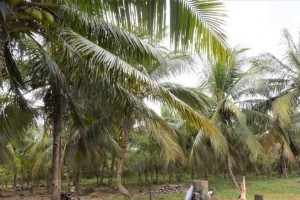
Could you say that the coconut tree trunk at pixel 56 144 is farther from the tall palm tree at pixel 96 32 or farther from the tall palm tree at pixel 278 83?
the tall palm tree at pixel 278 83

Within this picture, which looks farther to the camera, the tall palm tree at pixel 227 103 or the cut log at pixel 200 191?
the tall palm tree at pixel 227 103

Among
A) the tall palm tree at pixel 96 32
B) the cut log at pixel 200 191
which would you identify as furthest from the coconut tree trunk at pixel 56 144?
the cut log at pixel 200 191

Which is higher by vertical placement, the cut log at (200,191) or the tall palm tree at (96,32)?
the tall palm tree at (96,32)

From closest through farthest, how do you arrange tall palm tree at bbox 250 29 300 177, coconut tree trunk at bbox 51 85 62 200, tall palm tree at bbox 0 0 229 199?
tall palm tree at bbox 0 0 229 199 → coconut tree trunk at bbox 51 85 62 200 → tall palm tree at bbox 250 29 300 177

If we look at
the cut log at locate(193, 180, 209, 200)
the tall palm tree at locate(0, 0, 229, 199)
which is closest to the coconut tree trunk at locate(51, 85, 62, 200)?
the tall palm tree at locate(0, 0, 229, 199)

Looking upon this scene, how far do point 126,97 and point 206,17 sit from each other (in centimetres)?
257

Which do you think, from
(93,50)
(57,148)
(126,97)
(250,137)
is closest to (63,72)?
(126,97)

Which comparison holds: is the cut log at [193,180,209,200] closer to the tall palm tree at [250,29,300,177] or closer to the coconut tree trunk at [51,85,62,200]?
the coconut tree trunk at [51,85,62,200]

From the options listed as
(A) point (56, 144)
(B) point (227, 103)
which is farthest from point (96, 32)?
(B) point (227, 103)

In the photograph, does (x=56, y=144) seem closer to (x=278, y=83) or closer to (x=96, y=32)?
(x=96, y=32)

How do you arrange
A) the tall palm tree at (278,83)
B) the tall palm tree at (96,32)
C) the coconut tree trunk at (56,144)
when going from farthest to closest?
the tall palm tree at (278,83) < the coconut tree trunk at (56,144) < the tall palm tree at (96,32)

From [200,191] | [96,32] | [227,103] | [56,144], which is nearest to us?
[200,191]

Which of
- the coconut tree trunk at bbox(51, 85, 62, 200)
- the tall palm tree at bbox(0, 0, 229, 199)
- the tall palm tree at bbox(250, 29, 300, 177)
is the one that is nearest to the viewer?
the tall palm tree at bbox(0, 0, 229, 199)

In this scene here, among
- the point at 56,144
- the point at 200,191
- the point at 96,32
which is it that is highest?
the point at 96,32
